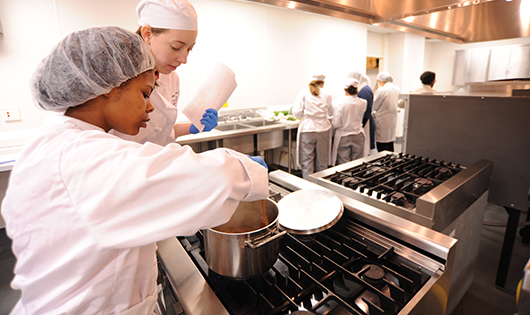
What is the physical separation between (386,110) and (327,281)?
13.2ft

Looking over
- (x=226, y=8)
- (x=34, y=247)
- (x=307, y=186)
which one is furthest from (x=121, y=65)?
(x=226, y=8)

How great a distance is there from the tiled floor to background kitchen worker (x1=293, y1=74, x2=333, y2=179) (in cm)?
191

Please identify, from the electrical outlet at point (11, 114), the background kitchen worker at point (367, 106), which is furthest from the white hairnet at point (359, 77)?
the electrical outlet at point (11, 114)

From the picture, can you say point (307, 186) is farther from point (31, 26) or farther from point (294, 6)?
point (31, 26)

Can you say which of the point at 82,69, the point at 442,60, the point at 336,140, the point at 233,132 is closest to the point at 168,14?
the point at 82,69

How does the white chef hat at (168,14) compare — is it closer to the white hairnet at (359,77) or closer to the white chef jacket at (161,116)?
the white chef jacket at (161,116)

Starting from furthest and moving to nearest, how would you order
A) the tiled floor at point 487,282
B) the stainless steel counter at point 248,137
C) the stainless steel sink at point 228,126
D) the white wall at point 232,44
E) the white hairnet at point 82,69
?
1. the stainless steel sink at point 228,126
2. the stainless steel counter at point 248,137
3. the white wall at point 232,44
4. the tiled floor at point 487,282
5. the white hairnet at point 82,69

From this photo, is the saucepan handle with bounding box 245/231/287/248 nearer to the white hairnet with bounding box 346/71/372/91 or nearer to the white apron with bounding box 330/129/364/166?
the white apron with bounding box 330/129/364/166

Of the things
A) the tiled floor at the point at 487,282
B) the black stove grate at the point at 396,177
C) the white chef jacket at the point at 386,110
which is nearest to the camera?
the black stove grate at the point at 396,177

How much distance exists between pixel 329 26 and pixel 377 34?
1.81 m

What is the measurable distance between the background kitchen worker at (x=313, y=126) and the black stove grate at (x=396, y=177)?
195 centimetres

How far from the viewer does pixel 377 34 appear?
A: 19.9 feet

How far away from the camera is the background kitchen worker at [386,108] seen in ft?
13.8

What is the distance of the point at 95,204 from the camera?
457 mm
